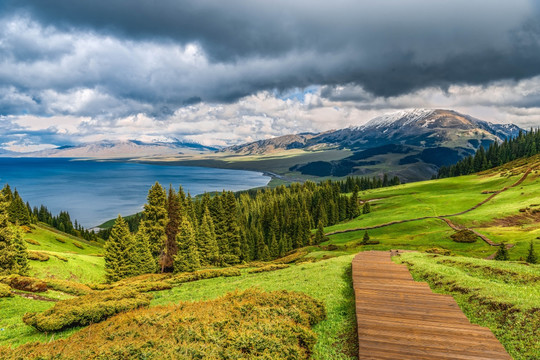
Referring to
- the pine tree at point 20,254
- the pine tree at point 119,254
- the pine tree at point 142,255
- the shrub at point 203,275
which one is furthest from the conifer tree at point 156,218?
the shrub at point 203,275

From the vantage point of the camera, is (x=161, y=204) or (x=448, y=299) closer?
(x=448, y=299)

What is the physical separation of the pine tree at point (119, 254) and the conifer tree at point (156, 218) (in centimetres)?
546

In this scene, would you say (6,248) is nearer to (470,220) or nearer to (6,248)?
(6,248)

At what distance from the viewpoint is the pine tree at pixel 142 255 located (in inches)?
1945

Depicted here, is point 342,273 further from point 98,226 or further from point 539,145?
point 539,145

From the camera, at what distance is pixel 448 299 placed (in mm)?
14227

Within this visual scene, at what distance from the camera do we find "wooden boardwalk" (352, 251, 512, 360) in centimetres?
989

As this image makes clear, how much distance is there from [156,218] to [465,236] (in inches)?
2371

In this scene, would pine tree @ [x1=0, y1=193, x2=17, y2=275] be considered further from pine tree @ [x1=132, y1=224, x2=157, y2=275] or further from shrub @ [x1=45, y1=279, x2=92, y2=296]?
pine tree @ [x1=132, y1=224, x2=157, y2=275]

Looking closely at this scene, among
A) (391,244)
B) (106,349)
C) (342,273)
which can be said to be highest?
(106,349)

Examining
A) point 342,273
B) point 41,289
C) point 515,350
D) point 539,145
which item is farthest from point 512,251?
point 539,145

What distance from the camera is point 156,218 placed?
180 feet

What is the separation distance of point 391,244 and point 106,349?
5238 centimetres

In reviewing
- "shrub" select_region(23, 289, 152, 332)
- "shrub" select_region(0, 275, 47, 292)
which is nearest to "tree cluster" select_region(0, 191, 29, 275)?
"shrub" select_region(0, 275, 47, 292)
